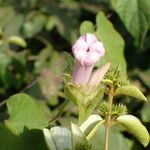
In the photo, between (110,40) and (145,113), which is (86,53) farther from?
(145,113)

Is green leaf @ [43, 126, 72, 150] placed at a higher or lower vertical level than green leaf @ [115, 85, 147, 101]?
lower

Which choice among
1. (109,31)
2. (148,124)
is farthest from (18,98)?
(148,124)

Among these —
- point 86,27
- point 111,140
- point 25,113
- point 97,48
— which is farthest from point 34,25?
point 97,48

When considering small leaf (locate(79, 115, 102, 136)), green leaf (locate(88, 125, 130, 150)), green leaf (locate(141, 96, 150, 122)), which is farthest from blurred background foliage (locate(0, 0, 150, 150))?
small leaf (locate(79, 115, 102, 136))

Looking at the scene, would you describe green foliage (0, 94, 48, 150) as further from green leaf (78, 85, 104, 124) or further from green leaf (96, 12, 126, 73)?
green leaf (96, 12, 126, 73)

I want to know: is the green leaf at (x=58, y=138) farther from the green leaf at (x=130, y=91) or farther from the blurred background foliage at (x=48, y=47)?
the blurred background foliage at (x=48, y=47)

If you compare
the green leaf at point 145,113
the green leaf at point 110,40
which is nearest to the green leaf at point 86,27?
the green leaf at point 110,40

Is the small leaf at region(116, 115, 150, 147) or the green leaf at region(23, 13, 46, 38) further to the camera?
the green leaf at region(23, 13, 46, 38)

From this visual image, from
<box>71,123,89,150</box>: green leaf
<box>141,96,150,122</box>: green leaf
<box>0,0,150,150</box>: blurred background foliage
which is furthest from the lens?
<box>0,0,150,150</box>: blurred background foliage
